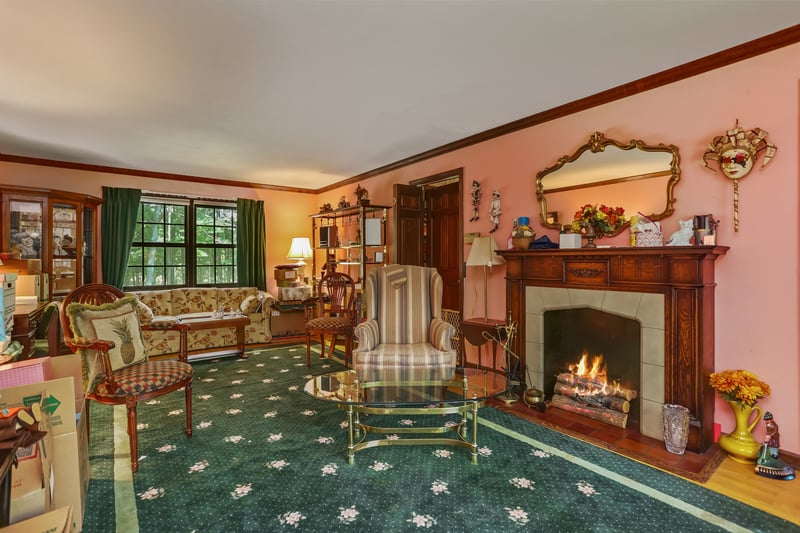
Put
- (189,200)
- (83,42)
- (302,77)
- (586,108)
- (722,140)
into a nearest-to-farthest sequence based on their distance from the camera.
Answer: (83,42) < (722,140) < (302,77) < (586,108) < (189,200)

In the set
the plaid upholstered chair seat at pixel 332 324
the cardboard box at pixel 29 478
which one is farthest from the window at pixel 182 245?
the cardboard box at pixel 29 478

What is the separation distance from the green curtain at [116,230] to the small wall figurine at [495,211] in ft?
16.0

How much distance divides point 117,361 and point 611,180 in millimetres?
3648

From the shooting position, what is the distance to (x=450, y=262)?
515 cm

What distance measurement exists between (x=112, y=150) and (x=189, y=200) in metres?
1.54

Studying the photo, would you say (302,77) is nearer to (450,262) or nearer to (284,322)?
(450,262)

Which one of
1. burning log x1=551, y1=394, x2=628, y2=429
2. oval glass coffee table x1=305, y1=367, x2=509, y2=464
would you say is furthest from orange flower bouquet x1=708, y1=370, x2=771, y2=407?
oval glass coffee table x1=305, y1=367, x2=509, y2=464

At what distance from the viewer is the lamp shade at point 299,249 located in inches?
255

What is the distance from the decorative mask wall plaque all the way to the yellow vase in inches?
42.8

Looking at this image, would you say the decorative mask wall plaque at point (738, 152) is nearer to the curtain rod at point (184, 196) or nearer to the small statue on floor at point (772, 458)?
the small statue on floor at point (772, 458)

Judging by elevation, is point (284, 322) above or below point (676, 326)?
below

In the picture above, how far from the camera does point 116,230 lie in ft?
18.1

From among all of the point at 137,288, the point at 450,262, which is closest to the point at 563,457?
the point at 450,262

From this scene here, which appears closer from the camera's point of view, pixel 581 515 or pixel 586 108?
pixel 581 515
